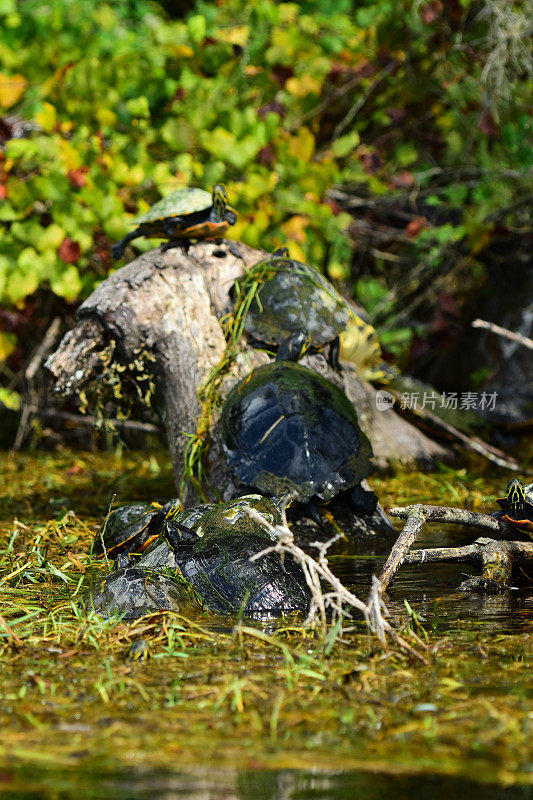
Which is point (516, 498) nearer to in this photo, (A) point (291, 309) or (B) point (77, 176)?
(A) point (291, 309)

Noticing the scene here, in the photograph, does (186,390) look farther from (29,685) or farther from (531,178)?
(531,178)

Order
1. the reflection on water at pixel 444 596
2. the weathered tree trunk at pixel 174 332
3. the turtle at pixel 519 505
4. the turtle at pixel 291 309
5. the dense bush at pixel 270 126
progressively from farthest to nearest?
the dense bush at pixel 270 126, the turtle at pixel 291 309, the weathered tree trunk at pixel 174 332, the turtle at pixel 519 505, the reflection on water at pixel 444 596

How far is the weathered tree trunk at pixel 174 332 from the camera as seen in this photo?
12.4 ft

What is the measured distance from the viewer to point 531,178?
258 inches

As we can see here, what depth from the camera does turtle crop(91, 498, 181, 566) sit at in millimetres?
2971

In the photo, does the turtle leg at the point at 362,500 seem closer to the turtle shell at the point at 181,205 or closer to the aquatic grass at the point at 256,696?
the aquatic grass at the point at 256,696

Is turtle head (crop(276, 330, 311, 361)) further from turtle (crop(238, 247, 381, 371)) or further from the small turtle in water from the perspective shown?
the small turtle in water

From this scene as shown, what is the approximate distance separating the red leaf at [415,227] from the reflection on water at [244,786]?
5.93 m

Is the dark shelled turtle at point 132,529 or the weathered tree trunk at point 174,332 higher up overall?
the weathered tree trunk at point 174,332

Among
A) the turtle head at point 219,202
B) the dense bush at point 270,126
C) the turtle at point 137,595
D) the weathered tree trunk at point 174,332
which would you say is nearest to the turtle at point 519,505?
the turtle at point 137,595

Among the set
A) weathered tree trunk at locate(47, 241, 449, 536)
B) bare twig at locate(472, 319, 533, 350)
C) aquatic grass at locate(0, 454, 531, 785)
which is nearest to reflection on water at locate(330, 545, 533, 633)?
aquatic grass at locate(0, 454, 531, 785)

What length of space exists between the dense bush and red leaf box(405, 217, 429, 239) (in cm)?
2

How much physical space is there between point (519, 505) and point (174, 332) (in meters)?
1.90

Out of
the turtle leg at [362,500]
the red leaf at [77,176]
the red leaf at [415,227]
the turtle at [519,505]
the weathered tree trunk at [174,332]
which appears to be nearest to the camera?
the turtle at [519,505]
